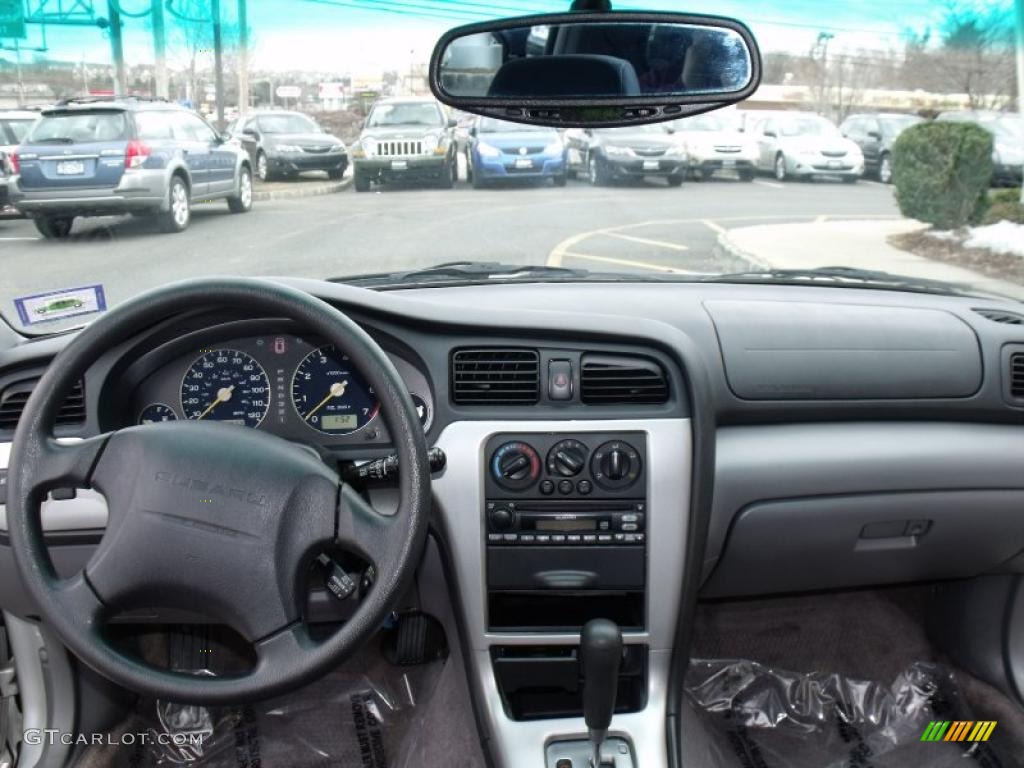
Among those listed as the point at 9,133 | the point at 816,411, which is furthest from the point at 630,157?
the point at 9,133

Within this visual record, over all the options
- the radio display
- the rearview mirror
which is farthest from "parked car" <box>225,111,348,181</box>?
the radio display

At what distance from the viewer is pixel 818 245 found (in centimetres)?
425

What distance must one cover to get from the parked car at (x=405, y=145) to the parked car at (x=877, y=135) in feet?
4.86

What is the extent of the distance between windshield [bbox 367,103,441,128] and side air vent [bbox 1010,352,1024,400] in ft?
5.91

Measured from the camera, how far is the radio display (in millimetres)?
2486

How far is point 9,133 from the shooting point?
8.75 feet

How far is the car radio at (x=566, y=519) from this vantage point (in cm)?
243

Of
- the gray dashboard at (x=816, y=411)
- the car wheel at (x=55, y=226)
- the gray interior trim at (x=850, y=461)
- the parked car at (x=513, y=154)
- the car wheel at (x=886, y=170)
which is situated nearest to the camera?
the gray dashboard at (x=816, y=411)

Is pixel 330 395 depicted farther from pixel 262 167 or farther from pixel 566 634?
pixel 262 167

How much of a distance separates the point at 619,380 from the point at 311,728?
64.4 inches

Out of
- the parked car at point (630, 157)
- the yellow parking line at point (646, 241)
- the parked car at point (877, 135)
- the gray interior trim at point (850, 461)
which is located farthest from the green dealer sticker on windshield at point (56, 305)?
the parked car at point (877, 135)

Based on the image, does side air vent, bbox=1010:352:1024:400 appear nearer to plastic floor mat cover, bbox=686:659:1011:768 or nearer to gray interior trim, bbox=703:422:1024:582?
gray interior trim, bbox=703:422:1024:582

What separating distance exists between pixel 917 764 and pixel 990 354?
1.30 m

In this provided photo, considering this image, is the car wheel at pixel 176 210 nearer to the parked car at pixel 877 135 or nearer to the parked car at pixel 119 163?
the parked car at pixel 119 163
